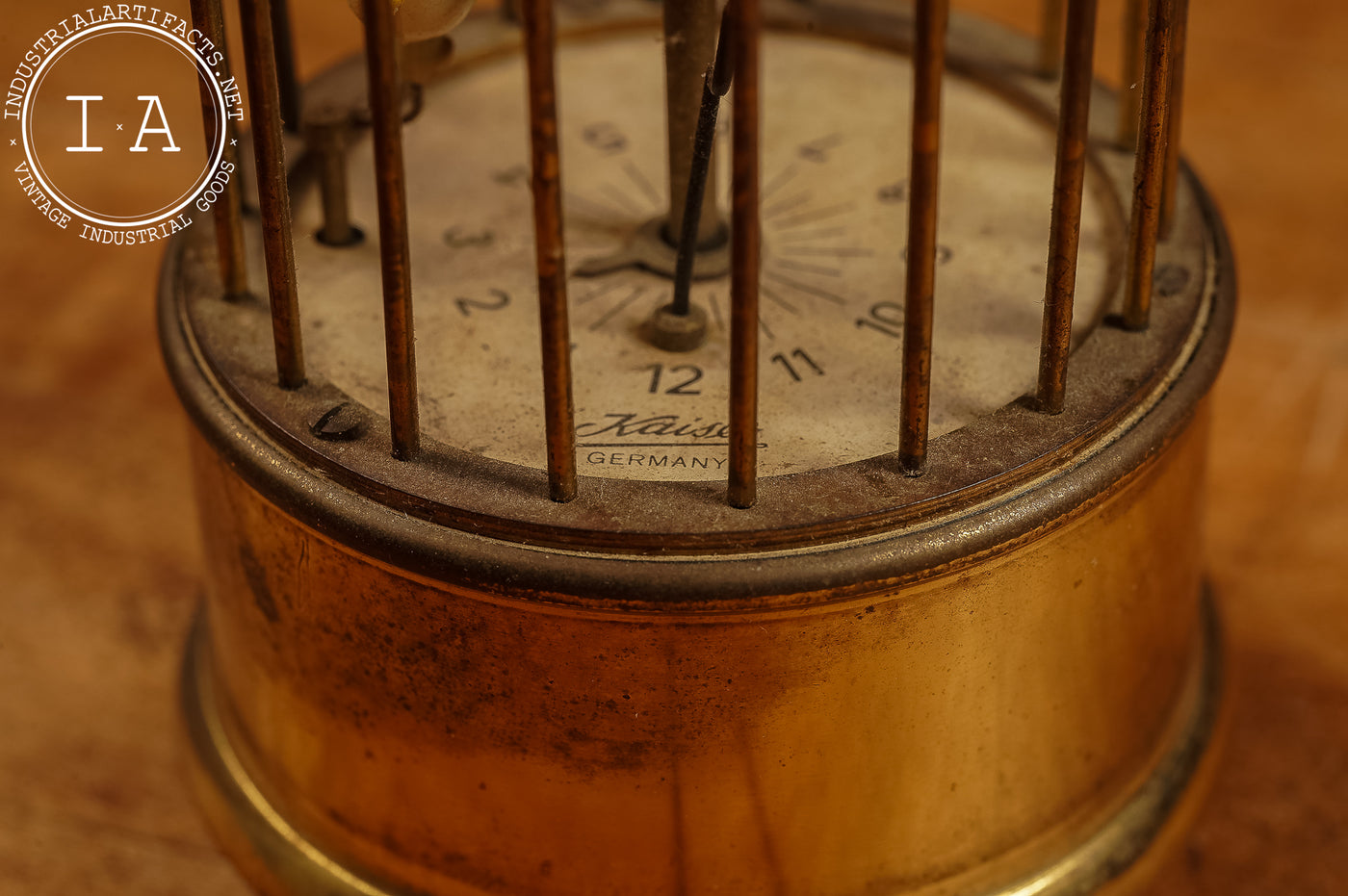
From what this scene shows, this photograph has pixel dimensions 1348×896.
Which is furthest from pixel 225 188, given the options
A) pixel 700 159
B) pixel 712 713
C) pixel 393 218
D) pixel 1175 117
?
pixel 1175 117

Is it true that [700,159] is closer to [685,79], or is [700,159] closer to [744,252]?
[685,79]

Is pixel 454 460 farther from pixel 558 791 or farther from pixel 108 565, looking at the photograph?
pixel 108 565

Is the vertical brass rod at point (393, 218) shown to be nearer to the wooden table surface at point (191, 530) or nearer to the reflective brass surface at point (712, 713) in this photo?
the reflective brass surface at point (712, 713)

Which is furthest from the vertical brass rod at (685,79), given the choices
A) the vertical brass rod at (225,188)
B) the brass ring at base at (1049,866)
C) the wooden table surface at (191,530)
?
the wooden table surface at (191,530)

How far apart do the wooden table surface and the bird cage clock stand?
0.11 m

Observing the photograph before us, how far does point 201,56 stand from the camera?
1.58m

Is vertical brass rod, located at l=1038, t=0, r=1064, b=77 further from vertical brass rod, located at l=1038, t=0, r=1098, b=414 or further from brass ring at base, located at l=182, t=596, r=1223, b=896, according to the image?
brass ring at base, located at l=182, t=596, r=1223, b=896

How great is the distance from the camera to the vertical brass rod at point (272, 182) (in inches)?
57.1

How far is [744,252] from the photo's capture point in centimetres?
132

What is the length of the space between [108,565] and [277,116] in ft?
3.68

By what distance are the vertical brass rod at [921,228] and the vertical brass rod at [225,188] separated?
0.69 meters

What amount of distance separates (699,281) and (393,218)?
569 millimetres

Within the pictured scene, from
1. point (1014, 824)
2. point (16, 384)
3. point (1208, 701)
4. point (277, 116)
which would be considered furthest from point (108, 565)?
A: point (1208, 701)

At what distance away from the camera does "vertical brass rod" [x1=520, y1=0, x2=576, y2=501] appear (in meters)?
1.28
